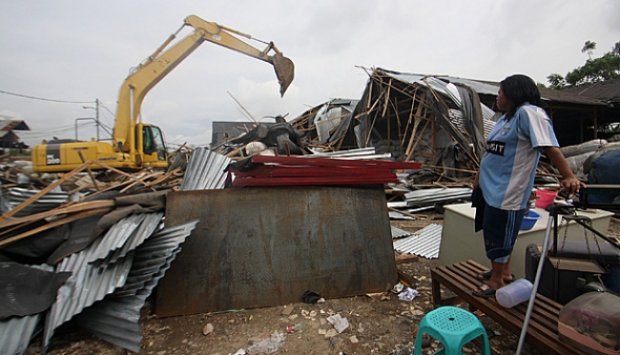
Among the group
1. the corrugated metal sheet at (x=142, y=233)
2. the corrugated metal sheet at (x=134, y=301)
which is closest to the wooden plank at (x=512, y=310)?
the corrugated metal sheet at (x=134, y=301)

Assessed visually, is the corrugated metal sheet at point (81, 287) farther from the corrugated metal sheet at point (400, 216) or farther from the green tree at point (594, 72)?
the green tree at point (594, 72)

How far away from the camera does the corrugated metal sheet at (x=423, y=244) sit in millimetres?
3730

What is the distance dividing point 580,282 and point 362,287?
156 cm

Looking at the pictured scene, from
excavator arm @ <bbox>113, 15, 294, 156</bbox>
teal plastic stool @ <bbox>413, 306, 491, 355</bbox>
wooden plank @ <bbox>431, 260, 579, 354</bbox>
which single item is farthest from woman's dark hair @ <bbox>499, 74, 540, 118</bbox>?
excavator arm @ <bbox>113, 15, 294, 156</bbox>

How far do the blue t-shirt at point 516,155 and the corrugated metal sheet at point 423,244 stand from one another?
1.90 m

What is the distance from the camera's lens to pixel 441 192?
6.19 m

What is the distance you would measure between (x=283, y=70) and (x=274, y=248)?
20.4ft

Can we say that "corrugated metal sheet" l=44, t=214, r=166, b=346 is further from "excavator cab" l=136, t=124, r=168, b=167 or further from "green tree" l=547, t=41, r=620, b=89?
"green tree" l=547, t=41, r=620, b=89

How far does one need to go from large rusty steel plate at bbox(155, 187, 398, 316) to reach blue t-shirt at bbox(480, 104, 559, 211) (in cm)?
111

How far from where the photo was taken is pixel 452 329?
5.01 ft

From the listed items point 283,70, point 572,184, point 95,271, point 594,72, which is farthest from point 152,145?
point 594,72

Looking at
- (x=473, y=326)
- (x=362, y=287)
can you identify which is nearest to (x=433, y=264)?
(x=362, y=287)

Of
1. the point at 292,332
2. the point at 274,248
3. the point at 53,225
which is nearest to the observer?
the point at 292,332

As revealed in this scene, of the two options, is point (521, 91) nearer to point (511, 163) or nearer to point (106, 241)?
point (511, 163)
